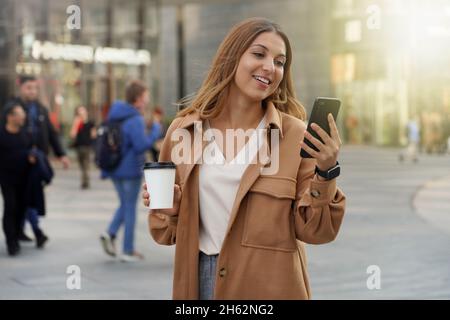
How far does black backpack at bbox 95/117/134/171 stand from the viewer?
8688 mm

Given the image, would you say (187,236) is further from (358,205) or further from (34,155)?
(358,205)

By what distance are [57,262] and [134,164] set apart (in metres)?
1.25

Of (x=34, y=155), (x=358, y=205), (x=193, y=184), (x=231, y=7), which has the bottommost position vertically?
(x=358, y=205)

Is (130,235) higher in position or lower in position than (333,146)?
lower

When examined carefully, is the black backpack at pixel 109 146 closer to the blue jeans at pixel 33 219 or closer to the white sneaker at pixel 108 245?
the white sneaker at pixel 108 245

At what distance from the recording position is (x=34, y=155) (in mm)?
9617

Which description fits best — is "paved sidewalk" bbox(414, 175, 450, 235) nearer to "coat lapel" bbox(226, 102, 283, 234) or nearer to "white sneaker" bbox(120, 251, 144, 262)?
"white sneaker" bbox(120, 251, 144, 262)

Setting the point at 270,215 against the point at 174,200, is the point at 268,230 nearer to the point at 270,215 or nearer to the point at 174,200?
the point at 270,215

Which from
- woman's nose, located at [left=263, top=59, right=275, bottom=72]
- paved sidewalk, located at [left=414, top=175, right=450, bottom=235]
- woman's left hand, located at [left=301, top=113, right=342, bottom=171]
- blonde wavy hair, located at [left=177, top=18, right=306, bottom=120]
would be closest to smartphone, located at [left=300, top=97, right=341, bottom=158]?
woman's left hand, located at [left=301, top=113, right=342, bottom=171]

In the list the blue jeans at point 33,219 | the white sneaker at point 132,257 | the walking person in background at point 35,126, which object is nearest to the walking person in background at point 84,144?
the walking person in background at point 35,126

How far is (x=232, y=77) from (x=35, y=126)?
23.8 ft

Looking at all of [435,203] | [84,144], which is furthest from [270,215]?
[84,144]

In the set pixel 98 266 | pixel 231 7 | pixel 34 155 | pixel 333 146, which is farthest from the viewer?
pixel 231 7

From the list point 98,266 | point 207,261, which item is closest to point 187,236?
point 207,261
